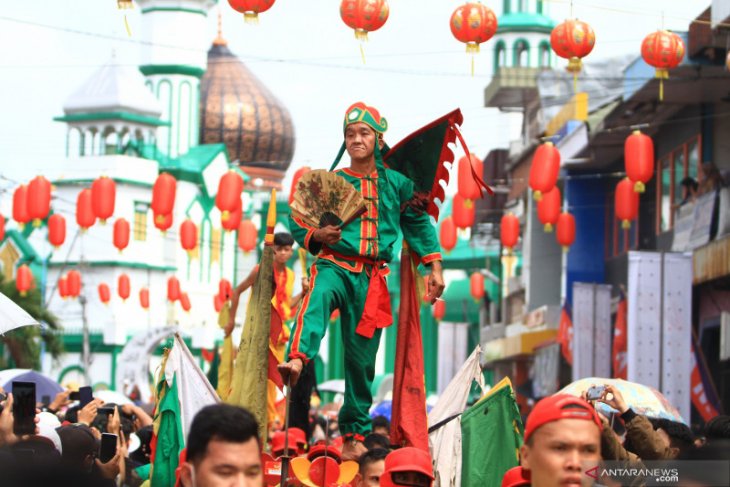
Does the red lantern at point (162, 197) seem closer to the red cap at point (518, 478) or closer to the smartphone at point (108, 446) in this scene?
the smartphone at point (108, 446)

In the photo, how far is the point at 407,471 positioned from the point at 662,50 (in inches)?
644

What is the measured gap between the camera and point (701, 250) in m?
24.5

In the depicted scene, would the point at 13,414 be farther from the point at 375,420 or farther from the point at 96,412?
the point at 375,420

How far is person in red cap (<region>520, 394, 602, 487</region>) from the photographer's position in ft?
18.0

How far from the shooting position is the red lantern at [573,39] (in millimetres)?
22359

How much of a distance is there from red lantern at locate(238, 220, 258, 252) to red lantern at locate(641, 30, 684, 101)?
21.7 m

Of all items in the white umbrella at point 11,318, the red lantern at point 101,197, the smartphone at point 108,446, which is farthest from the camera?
the red lantern at point 101,197

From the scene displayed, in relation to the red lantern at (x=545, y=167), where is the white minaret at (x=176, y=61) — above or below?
above

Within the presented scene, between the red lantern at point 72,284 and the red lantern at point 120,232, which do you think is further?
the red lantern at point 72,284

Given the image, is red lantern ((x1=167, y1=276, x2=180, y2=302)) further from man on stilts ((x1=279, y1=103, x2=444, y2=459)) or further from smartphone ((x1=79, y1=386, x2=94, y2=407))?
man on stilts ((x1=279, y1=103, x2=444, y2=459))

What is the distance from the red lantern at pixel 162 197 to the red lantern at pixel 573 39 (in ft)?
57.4

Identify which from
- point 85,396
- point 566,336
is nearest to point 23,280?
point 566,336

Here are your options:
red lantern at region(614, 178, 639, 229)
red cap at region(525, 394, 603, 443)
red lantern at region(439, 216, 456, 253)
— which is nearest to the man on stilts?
red cap at region(525, 394, 603, 443)

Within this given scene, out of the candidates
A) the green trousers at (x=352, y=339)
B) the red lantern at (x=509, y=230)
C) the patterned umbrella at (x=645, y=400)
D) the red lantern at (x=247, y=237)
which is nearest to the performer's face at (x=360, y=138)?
the green trousers at (x=352, y=339)
